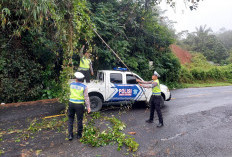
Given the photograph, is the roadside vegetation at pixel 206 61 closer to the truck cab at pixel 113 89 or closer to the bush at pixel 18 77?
the truck cab at pixel 113 89

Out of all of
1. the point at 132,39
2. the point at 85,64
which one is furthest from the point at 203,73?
the point at 85,64

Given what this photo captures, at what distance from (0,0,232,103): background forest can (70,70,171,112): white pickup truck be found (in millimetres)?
1222

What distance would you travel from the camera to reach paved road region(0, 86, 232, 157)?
3.95m

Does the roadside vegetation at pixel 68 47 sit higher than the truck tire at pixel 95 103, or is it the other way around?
the roadside vegetation at pixel 68 47

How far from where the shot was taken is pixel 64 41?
577 cm

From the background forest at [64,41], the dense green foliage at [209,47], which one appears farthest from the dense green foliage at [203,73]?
the dense green foliage at [209,47]

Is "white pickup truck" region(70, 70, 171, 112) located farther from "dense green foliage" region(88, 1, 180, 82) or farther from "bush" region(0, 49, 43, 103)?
"bush" region(0, 49, 43, 103)

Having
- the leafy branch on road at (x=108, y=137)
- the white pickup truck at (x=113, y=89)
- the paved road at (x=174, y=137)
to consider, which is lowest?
the paved road at (x=174, y=137)

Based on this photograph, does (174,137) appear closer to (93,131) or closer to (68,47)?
(93,131)

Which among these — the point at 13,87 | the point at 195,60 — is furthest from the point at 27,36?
the point at 195,60

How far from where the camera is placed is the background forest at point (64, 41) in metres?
5.37

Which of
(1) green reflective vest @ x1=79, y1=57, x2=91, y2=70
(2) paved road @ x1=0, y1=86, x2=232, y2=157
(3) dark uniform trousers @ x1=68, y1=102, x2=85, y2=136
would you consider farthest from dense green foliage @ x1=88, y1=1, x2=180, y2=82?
(3) dark uniform trousers @ x1=68, y1=102, x2=85, y2=136

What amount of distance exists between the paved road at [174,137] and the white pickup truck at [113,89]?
57cm

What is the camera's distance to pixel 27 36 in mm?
8922
